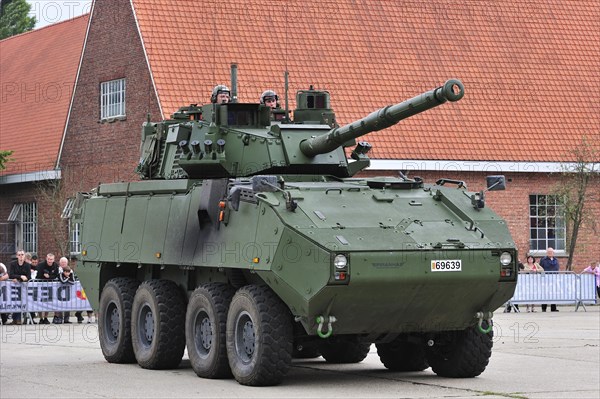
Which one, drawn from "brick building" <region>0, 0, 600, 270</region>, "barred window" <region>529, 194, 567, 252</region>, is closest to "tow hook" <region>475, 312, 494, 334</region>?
"brick building" <region>0, 0, 600, 270</region>

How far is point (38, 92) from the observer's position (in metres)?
43.2

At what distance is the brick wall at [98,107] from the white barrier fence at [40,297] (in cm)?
618

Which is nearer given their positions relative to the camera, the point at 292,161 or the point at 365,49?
the point at 292,161

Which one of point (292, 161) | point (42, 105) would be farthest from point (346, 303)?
point (42, 105)

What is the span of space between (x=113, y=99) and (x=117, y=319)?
19.0m

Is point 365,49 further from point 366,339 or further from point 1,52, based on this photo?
point 366,339

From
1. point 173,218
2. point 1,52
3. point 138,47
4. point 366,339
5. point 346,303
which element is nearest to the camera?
point 346,303

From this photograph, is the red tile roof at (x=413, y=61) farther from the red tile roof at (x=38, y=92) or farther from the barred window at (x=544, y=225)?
the red tile roof at (x=38, y=92)

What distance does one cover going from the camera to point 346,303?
15133 mm

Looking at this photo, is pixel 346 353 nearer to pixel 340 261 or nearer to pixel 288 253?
pixel 288 253

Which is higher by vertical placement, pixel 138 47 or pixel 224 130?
pixel 138 47

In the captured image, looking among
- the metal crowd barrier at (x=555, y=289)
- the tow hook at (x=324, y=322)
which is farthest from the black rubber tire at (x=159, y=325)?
the metal crowd barrier at (x=555, y=289)

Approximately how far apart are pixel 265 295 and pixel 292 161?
8.43ft

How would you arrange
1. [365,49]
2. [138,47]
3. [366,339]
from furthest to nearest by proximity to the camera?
[365,49] → [138,47] → [366,339]
